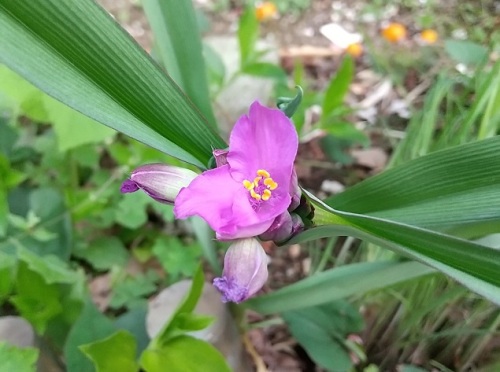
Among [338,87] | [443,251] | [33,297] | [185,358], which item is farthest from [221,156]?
[338,87]

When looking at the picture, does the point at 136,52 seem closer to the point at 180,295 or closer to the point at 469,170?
the point at 469,170

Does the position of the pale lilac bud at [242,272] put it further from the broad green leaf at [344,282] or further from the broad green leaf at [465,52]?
the broad green leaf at [465,52]

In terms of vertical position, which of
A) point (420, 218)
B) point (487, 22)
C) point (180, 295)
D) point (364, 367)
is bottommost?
point (364, 367)

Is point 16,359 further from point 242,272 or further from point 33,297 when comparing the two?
point 242,272

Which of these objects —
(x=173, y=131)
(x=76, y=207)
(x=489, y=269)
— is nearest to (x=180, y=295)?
(x=76, y=207)

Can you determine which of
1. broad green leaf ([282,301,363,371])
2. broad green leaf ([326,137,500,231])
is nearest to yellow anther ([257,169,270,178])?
broad green leaf ([326,137,500,231])

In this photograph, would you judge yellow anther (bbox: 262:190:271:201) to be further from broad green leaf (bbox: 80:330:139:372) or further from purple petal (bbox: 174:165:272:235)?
broad green leaf (bbox: 80:330:139:372)

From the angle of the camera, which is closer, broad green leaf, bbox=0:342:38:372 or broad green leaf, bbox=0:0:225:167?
broad green leaf, bbox=0:0:225:167
